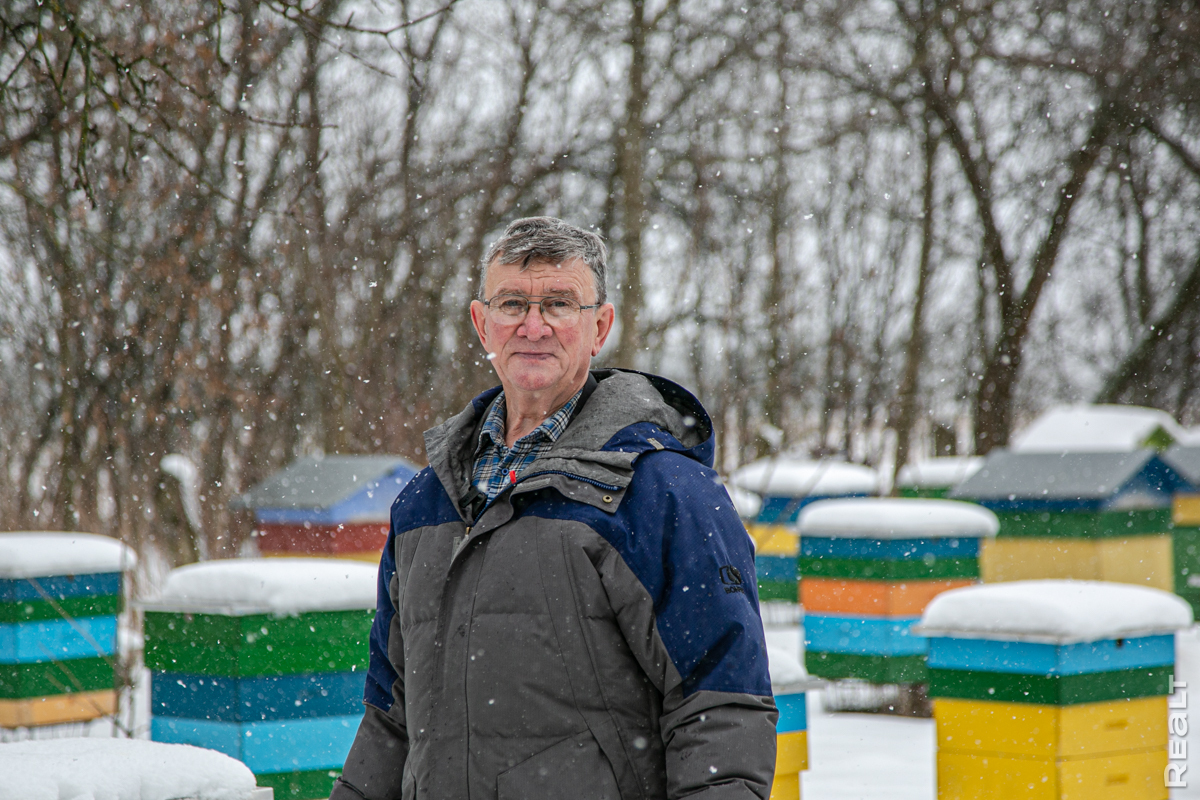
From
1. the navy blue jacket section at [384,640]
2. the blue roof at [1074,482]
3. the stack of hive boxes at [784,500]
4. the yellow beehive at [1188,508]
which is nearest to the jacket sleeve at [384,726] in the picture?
the navy blue jacket section at [384,640]

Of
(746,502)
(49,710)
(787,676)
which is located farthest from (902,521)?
(49,710)

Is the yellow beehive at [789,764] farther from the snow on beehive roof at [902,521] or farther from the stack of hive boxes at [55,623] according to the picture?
the stack of hive boxes at [55,623]

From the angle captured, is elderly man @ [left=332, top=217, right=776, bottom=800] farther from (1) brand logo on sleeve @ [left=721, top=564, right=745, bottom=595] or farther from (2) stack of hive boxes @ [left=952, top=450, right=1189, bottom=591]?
(2) stack of hive boxes @ [left=952, top=450, right=1189, bottom=591]

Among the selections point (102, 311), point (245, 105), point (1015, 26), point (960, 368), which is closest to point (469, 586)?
point (102, 311)

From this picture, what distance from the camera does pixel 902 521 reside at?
710 centimetres

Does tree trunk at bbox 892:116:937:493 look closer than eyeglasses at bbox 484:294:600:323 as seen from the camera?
No

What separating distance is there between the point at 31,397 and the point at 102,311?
156cm

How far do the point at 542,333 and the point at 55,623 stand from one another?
16.1 feet

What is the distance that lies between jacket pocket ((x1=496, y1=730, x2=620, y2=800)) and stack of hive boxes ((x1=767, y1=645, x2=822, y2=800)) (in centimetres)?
219

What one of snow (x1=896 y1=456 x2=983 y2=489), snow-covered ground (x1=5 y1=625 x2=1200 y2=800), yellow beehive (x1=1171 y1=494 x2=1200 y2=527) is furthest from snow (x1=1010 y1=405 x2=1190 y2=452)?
snow (x1=896 y1=456 x2=983 y2=489)

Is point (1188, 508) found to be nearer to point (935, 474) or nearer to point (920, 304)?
point (920, 304)

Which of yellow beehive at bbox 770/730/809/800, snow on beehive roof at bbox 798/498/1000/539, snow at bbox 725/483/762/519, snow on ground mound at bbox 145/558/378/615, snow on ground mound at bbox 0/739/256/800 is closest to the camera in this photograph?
snow on ground mound at bbox 0/739/256/800

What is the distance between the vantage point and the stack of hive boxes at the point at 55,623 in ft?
19.5

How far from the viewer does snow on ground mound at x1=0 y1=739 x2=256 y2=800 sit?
8.08 feet
